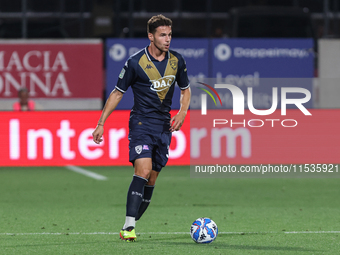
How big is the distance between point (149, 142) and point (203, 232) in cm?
97

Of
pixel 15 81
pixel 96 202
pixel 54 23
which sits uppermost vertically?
pixel 54 23

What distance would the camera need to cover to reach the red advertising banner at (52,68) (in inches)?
811

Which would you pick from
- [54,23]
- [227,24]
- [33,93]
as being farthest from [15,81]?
[227,24]

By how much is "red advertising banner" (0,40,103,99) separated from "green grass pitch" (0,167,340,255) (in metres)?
6.41

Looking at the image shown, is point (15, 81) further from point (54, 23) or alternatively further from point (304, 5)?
point (304, 5)

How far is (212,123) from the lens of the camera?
14992 millimetres

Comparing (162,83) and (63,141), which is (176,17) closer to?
(63,141)

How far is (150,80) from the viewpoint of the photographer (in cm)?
689

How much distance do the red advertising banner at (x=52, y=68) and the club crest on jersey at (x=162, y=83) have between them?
1417 centimetres

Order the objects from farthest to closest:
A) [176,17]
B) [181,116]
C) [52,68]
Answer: [176,17], [52,68], [181,116]

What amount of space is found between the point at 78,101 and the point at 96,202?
1093 cm

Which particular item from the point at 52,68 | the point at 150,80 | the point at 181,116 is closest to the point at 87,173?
the point at 52,68

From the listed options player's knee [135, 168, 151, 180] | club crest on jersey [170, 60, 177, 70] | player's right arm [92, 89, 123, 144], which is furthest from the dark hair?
player's knee [135, 168, 151, 180]

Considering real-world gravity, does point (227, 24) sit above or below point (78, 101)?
above
